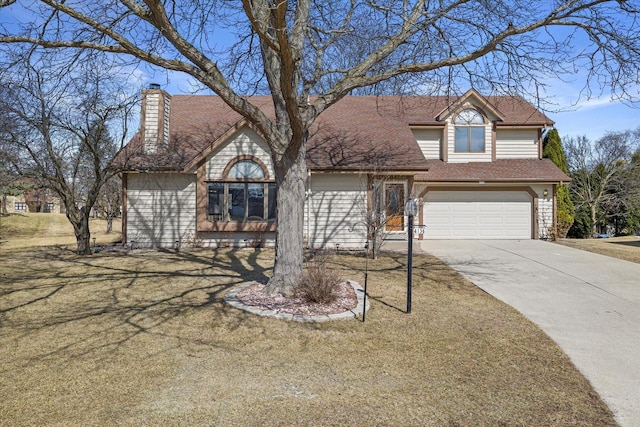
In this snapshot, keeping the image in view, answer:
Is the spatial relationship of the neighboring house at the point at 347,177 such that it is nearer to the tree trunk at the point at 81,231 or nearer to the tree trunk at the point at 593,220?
the tree trunk at the point at 81,231

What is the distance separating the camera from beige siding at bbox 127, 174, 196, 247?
14297 mm

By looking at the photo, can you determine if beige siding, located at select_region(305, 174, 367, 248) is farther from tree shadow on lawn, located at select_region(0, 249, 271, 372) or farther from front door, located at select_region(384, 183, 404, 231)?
tree shadow on lawn, located at select_region(0, 249, 271, 372)

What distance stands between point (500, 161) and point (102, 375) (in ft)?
54.9

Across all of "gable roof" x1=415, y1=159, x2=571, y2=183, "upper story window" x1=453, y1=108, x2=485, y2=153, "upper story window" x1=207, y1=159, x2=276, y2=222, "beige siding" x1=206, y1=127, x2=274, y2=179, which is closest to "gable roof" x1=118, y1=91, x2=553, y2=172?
"beige siding" x1=206, y1=127, x2=274, y2=179

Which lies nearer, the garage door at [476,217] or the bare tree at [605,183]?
the garage door at [476,217]

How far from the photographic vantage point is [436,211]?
53.6 ft

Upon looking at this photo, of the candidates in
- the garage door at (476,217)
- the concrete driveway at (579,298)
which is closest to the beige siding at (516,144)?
the garage door at (476,217)

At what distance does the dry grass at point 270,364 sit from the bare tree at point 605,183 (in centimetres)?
2159

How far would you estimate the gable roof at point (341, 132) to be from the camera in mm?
13625

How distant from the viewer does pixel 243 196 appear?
46.2ft

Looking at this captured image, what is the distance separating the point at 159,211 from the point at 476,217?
12200mm

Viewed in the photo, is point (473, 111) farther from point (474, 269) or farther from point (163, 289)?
point (163, 289)

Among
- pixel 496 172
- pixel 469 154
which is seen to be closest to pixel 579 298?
pixel 496 172

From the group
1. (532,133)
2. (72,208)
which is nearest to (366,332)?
(72,208)
